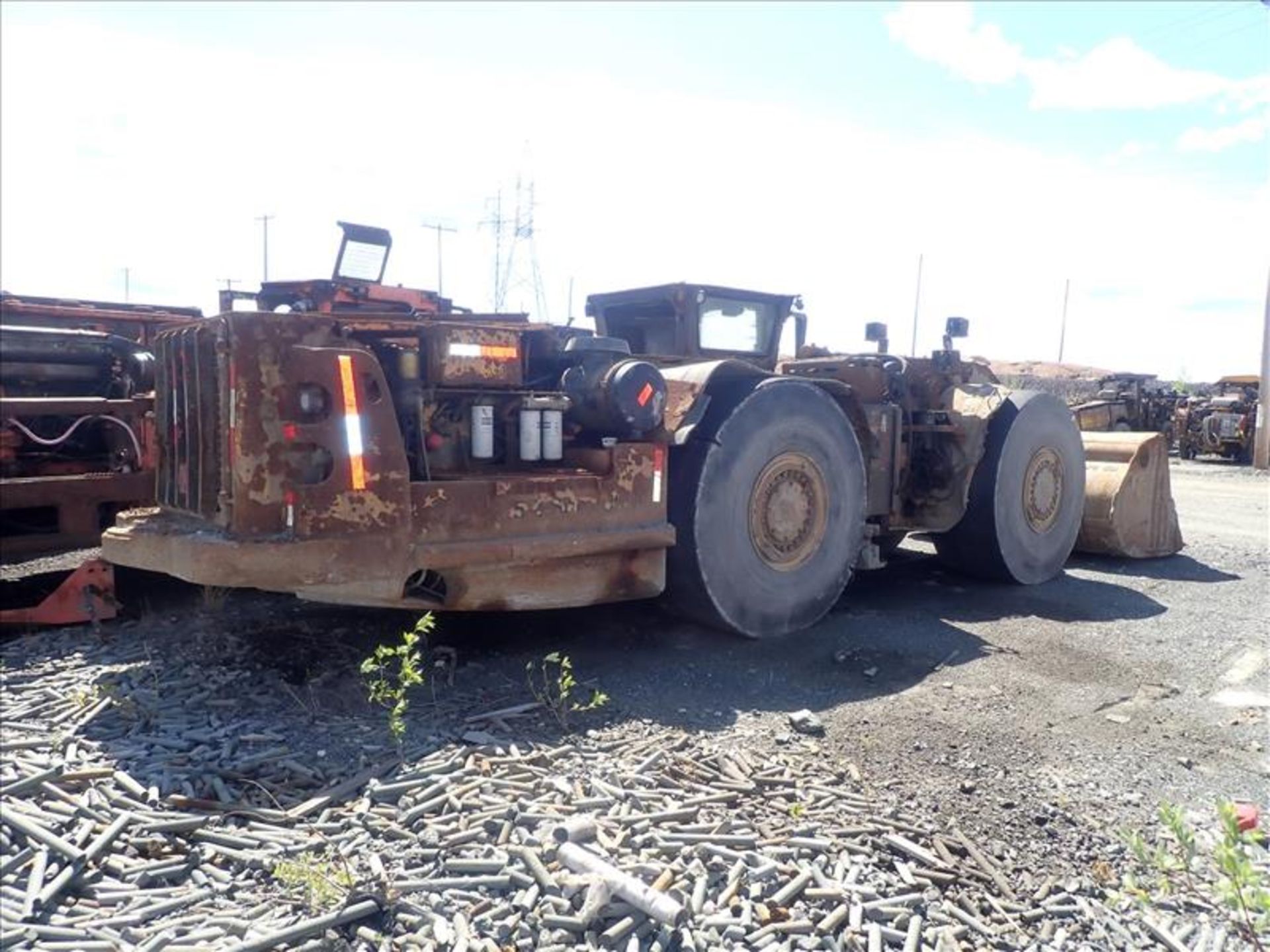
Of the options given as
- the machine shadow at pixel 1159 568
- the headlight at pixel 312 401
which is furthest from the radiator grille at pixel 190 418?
the machine shadow at pixel 1159 568

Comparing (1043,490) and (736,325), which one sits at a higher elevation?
(736,325)

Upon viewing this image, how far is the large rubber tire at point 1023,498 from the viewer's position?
6.92 metres

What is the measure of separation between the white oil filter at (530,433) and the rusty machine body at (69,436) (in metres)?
2.67

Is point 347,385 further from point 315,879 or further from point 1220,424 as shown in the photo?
point 1220,424

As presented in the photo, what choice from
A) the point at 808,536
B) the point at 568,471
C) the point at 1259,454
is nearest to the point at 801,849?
the point at 568,471

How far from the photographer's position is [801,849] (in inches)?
117

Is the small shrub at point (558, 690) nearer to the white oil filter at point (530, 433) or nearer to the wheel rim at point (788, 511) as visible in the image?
the white oil filter at point (530, 433)

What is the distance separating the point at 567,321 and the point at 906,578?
11.1ft

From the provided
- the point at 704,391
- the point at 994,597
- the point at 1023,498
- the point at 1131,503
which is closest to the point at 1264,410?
the point at 1131,503

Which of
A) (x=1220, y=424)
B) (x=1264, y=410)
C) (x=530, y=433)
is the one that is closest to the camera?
(x=530, y=433)

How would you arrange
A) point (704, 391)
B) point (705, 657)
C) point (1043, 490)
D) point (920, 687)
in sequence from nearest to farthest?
point (920, 687) → point (705, 657) → point (704, 391) → point (1043, 490)

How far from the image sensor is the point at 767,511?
5258mm

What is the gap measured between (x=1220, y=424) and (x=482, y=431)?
22614 mm

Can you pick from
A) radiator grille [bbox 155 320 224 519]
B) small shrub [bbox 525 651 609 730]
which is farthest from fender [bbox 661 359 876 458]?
A: radiator grille [bbox 155 320 224 519]
